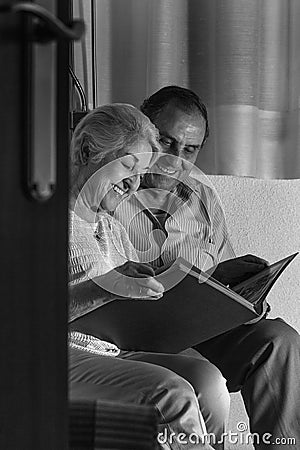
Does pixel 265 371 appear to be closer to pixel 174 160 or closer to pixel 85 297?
pixel 174 160

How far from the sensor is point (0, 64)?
0.47 meters

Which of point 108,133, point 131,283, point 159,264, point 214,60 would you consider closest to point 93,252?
point 131,283

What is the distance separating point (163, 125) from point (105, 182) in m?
0.45

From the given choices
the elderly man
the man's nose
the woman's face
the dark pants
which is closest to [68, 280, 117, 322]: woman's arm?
the woman's face

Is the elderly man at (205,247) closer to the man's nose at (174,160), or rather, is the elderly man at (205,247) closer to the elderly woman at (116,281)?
the man's nose at (174,160)

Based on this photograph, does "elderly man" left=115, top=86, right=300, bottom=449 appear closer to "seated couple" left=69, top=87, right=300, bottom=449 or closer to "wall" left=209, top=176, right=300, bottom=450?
"seated couple" left=69, top=87, right=300, bottom=449

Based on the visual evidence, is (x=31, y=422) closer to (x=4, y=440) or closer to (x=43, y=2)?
(x=4, y=440)

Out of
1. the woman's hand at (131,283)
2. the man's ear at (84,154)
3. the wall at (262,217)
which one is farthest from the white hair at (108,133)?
the wall at (262,217)

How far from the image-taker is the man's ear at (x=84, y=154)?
151 cm

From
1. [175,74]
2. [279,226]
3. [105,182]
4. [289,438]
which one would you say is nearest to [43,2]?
[105,182]

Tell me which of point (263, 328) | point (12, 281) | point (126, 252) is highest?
point (12, 281)

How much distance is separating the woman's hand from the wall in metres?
0.93

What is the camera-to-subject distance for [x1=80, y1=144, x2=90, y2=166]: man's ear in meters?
1.51

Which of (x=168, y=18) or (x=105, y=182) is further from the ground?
(x=168, y=18)
